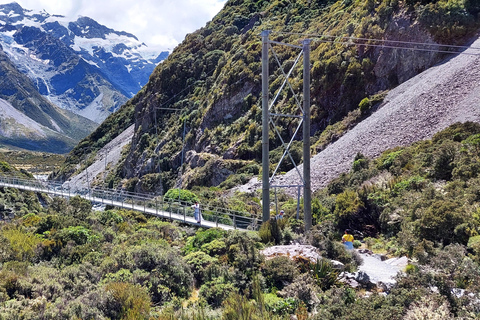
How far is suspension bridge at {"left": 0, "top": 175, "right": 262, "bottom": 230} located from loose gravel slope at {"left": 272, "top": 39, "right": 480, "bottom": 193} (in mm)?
6977

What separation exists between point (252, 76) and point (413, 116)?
75.9ft

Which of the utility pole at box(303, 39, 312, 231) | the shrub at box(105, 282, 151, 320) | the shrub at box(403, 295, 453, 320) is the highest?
the utility pole at box(303, 39, 312, 231)

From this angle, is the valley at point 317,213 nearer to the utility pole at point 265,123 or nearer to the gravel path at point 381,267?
the gravel path at point 381,267

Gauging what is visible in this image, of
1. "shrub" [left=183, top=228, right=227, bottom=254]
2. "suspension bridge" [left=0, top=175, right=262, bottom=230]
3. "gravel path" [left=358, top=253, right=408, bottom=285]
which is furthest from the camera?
"suspension bridge" [left=0, top=175, right=262, bottom=230]

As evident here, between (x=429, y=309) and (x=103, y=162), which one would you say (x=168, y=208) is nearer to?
(x=429, y=309)

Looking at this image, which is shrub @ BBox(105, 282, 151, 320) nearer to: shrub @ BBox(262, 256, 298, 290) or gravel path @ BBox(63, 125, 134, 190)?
shrub @ BBox(262, 256, 298, 290)

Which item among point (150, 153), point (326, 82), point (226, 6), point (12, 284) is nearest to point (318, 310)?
point (12, 284)

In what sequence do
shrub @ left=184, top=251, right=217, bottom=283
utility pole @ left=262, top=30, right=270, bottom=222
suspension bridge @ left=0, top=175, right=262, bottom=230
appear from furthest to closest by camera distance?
1. suspension bridge @ left=0, top=175, right=262, bottom=230
2. utility pole @ left=262, top=30, right=270, bottom=222
3. shrub @ left=184, top=251, right=217, bottom=283

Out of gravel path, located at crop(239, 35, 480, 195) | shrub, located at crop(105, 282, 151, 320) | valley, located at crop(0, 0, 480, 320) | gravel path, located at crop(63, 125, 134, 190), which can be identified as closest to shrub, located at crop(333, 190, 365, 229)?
valley, located at crop(0, 0, 480, 320)

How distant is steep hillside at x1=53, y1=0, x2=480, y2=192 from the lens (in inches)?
1150

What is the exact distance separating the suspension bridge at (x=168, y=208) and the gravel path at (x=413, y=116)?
6.85m

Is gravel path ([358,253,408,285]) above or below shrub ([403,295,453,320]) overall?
below

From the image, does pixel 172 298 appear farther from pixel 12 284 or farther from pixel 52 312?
pixel 12 284

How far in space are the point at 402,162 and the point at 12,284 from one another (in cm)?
1394
